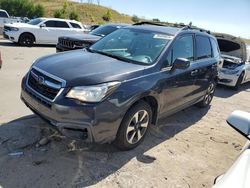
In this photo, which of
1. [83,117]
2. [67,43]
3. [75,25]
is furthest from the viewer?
[75,25]

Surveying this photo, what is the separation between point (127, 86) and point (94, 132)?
0.75 meters

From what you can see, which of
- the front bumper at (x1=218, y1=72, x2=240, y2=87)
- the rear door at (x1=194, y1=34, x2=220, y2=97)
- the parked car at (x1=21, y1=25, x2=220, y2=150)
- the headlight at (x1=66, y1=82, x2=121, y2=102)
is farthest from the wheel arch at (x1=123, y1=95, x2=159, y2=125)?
the front bumper at (x1=218, y1=72, x2=240, y2=87)

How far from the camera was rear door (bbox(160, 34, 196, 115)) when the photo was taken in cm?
448

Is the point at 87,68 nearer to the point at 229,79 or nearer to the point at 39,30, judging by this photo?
the point at 229,79

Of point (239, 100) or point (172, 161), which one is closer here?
point (172, 161)

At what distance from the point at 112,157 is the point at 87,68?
1.31 m

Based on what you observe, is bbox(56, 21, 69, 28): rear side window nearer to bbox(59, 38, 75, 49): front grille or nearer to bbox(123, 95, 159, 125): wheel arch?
bbox(59, 38, 75, 49): front grille

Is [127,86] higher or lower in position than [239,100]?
higher

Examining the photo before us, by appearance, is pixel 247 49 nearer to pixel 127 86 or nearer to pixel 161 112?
pixel 161 112

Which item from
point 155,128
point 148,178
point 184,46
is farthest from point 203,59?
point 148,178

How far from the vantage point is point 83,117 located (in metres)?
3.42

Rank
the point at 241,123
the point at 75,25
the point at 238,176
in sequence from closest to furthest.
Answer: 1. the point at 238,176
2. the point at 241,123
3. the point at 75,25

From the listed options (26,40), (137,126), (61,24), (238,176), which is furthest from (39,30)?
(238,176)

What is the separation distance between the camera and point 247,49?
416 inches
